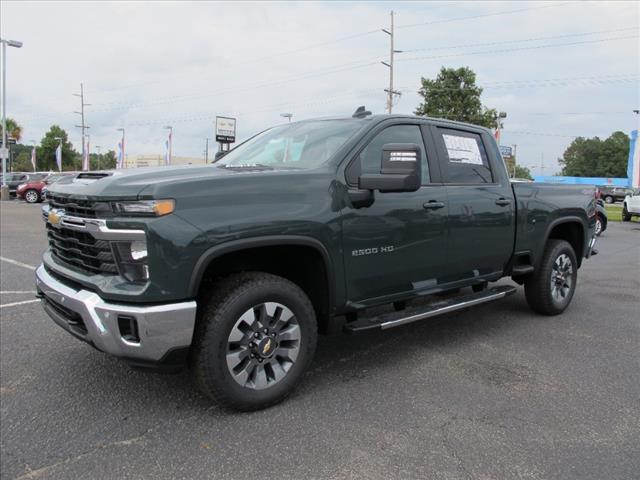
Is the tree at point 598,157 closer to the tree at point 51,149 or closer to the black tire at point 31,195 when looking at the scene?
the tree at point 51,149

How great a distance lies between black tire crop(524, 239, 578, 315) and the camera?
5.44 metres

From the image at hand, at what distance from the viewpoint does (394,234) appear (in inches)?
150

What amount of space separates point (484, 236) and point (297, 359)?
219 cm

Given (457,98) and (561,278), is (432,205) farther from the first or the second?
(457,98)

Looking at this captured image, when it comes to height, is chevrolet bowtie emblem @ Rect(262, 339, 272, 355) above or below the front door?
below

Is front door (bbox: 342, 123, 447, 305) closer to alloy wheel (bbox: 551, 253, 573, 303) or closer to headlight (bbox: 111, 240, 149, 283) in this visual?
headlight (bbox: 111, 240, 149, 283)

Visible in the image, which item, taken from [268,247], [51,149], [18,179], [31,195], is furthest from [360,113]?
[51,149]

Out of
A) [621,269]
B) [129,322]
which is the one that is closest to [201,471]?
[129,322]

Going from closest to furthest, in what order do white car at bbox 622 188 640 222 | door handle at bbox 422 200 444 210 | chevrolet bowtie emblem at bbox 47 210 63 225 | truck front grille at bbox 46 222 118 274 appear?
truck front grille at bbox 46 222 118 274 < chevrolet bowtie emblem at bbox 47 210 63 225 < door handle at bbox 422 200 444 210 < white car at bbox 622 188 640 222

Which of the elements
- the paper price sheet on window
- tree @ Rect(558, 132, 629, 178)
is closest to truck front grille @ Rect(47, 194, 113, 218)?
the paper price sheet on window

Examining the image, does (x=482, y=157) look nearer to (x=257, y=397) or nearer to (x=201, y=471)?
(x=257, y=397)

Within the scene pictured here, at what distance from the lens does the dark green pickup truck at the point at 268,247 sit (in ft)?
9.31

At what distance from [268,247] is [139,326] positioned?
0.92 meters

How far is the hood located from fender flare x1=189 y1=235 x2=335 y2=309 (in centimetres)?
41
